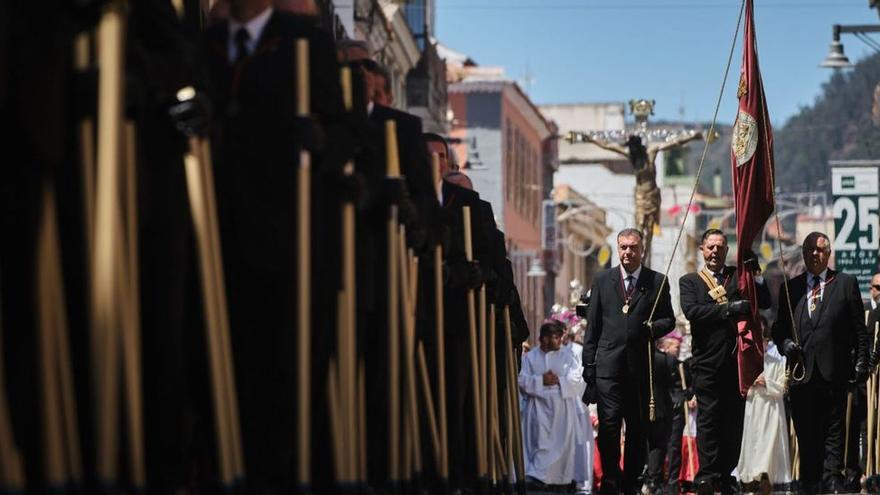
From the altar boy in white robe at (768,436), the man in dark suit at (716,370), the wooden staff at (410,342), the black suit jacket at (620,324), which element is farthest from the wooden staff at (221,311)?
the altar boy in white robe at (768,436)

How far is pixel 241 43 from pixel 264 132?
470 millimetres

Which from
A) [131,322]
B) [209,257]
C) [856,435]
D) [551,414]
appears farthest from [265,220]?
[551,414]

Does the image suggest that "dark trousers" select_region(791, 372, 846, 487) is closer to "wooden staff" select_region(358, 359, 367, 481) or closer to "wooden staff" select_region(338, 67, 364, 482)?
"wooden staff" select_region(358, 359, 367, 481)

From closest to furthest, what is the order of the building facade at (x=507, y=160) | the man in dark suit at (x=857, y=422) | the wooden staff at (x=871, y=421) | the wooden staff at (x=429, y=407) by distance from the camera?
the wooden staff at (x=429, y=407) < the man in dark suit at (x=857, y=422) < the wooden staff at (x=871, y=421) < the building facade at (x=507, y=160)

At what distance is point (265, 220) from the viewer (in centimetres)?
804

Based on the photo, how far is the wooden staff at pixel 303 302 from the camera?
26.5 ft

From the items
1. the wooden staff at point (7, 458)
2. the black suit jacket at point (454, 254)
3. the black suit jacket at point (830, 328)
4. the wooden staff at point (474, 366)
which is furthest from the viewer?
→ the black suit jacket at point (830, 328)

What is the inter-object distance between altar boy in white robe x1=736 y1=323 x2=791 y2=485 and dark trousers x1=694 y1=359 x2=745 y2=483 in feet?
28.8

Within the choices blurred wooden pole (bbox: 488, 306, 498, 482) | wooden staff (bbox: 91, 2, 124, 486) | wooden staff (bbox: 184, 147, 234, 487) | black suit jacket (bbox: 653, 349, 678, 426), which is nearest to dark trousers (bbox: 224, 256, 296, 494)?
wooden staff (bbox: 184, 147, 234, 487)

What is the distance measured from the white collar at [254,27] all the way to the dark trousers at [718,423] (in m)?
7.42

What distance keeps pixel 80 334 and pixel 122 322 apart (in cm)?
28

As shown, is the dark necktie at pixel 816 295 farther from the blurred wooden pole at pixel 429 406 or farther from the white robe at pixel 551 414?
the white robe at pixel 551 414

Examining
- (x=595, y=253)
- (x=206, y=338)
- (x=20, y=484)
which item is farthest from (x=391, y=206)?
(x=595, y=253)

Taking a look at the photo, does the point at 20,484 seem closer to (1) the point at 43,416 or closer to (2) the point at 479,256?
(1) the point at 43,416
